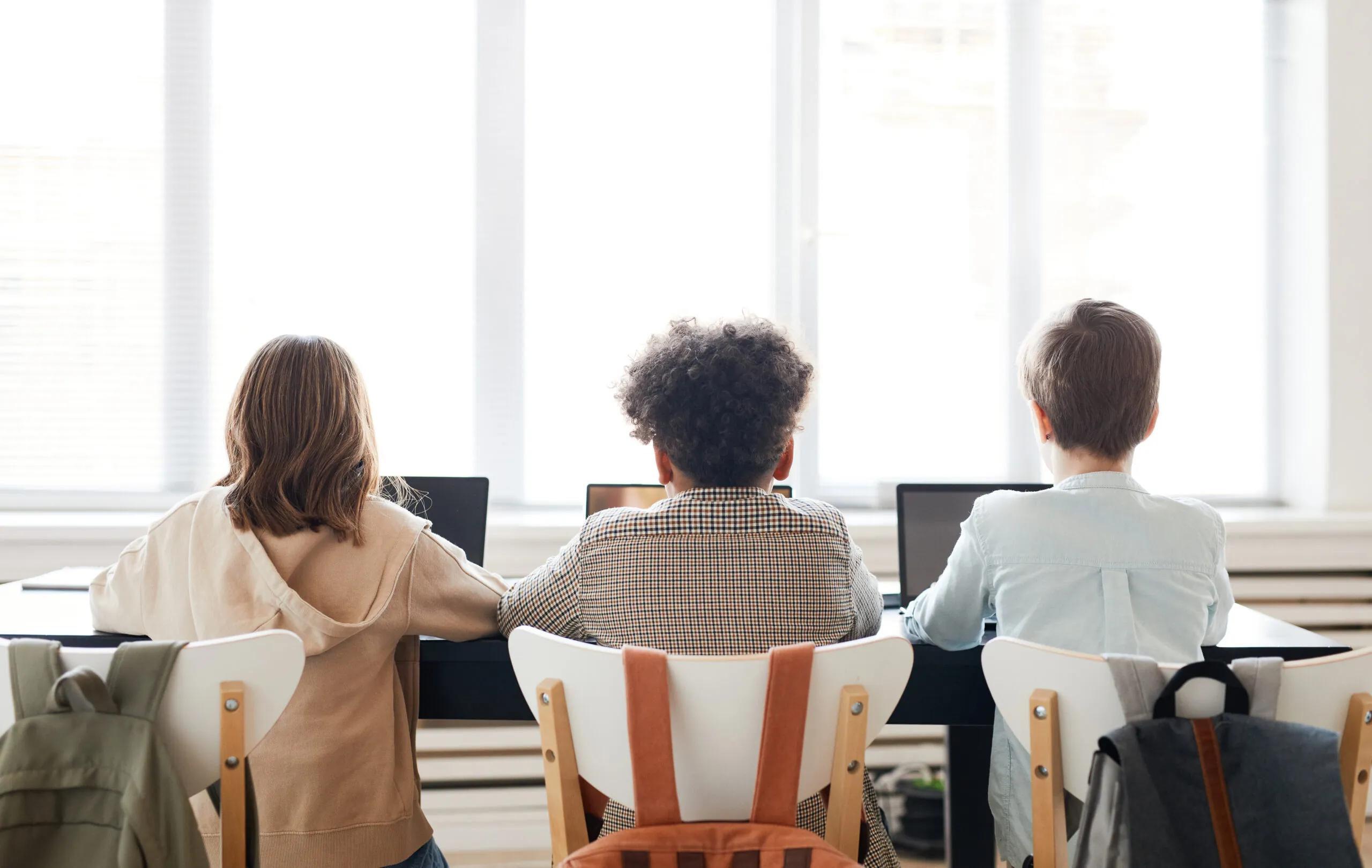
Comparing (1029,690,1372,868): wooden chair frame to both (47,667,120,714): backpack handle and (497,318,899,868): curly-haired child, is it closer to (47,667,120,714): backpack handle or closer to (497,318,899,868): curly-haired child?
(497,318,899,868): curly-haired child

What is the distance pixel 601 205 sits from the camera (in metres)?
2.57

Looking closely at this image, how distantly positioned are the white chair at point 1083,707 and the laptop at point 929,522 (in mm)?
616

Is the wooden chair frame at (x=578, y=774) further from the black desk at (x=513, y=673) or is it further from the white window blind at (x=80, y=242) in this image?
the white window blind at (x=80, y=242)

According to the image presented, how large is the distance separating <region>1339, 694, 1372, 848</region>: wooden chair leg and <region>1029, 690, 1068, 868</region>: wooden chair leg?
273mm

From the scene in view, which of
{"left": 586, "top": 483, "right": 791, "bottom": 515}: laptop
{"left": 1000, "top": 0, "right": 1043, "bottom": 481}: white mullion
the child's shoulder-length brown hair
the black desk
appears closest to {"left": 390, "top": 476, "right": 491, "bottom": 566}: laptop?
{"left": 586, "top": 483, "right": 791, "bottom": 515}: laptop

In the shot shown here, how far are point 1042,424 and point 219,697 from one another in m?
1.06

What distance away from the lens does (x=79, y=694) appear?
0.88m

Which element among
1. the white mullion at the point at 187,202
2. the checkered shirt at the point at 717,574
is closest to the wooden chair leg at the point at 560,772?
the checkered shirt at the point at 717,574

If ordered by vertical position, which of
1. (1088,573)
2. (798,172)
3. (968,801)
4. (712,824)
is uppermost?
(798,172)

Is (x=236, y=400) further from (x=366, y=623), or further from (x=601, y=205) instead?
(x=601, y=205)

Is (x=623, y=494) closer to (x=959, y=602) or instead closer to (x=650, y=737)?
(x=959, y=602)

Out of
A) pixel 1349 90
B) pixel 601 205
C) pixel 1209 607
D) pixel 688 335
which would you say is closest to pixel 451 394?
pixel 601 205

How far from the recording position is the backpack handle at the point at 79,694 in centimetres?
87

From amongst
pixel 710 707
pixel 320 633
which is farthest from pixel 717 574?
pixel 320 633
